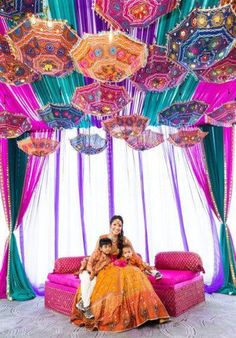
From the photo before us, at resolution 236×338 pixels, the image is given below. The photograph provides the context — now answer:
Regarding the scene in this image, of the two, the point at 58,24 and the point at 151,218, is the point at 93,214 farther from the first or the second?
the point at 58,24

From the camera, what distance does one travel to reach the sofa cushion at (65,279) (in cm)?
419

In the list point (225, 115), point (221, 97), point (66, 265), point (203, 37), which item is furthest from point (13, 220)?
point (203, 37)

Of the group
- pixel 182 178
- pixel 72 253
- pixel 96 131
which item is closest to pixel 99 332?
pixel 72 253

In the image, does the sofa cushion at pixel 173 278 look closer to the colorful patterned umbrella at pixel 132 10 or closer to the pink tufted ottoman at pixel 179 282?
the pink tufted ottoman at pixel 179 282

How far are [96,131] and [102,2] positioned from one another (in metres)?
3.78

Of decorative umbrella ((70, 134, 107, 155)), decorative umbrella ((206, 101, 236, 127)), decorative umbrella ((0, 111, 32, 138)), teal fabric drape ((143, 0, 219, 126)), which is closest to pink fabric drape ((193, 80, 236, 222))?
teal fabric drape ((143, 0, 219, 126))

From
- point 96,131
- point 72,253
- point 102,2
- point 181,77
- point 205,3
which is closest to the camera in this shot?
point 102,2

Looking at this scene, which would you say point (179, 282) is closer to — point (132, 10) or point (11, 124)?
point (11, 124)

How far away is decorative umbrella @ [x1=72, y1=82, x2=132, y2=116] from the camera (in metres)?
3.43

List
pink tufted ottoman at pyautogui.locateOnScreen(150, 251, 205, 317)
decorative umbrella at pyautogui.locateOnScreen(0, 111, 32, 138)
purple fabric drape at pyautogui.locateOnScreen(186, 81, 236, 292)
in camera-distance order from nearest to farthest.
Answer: pink tufted ottoman at pyautogui.locateOnScreen(150, 251, 205, 317)
decorative umbrella at pyautogui.locateOnScreen(0, 111, 32, 138)
purple fabric drape at pyautogui.locateOnScreen(186, 81, 236, 292)

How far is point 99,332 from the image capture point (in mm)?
3342

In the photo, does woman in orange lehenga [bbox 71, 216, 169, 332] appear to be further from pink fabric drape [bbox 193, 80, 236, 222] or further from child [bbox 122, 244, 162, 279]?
pink fabric drape [bbox 193, 80, 236, 222]

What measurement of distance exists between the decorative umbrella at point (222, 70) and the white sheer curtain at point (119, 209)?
2831 mm

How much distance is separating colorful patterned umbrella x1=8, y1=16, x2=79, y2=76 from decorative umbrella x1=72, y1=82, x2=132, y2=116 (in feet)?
1.84
